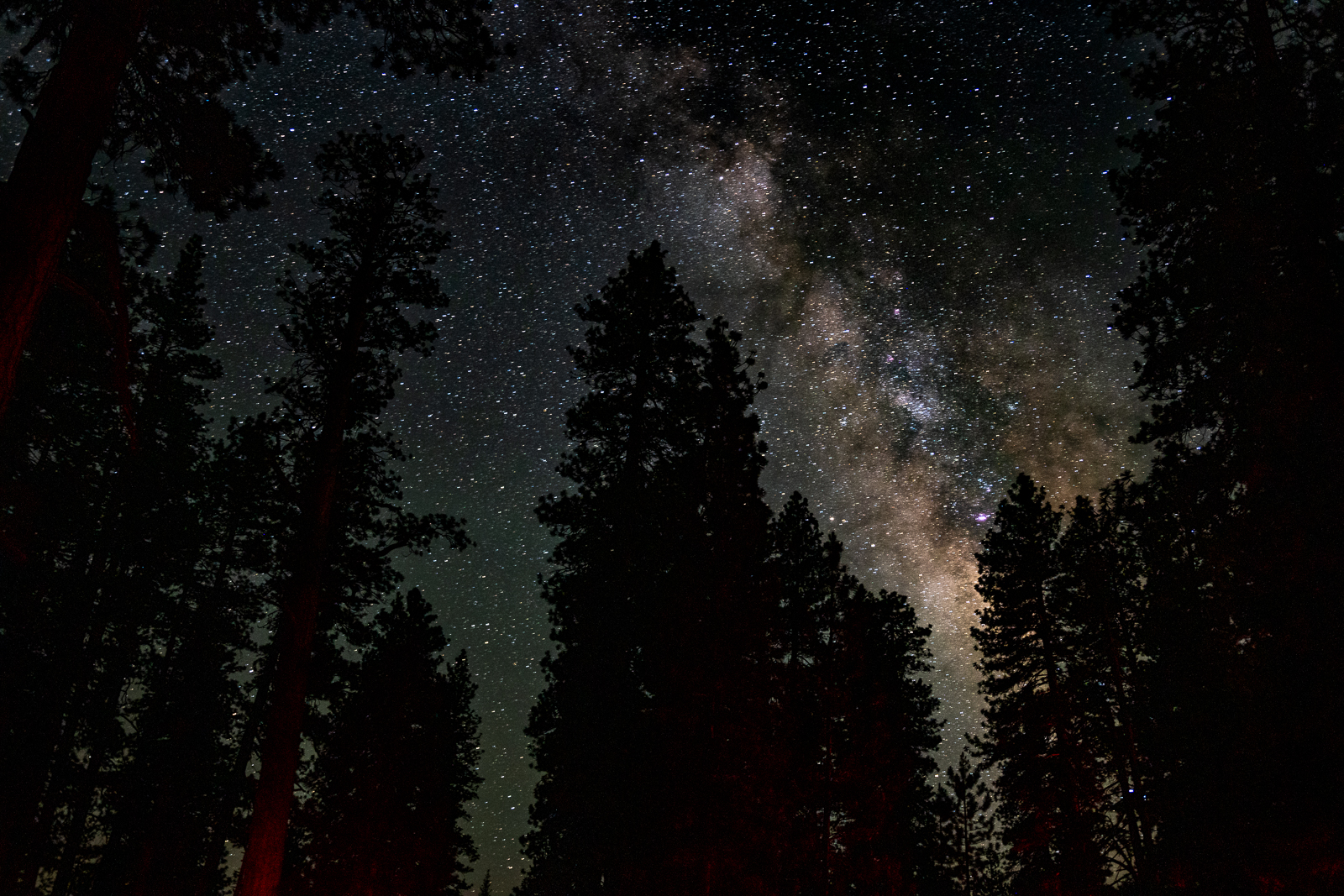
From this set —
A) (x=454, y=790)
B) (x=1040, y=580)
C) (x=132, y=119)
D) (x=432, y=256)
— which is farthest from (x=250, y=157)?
(x=454, y=790)

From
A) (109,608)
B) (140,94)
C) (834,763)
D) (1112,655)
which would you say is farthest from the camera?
(1112,655)

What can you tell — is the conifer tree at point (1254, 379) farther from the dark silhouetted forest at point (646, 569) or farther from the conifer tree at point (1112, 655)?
the conifer tree at point (1112, 655)

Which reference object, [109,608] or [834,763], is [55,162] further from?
[834,763]

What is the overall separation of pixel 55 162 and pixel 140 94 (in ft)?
8.23

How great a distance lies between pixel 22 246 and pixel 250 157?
12.7 ft

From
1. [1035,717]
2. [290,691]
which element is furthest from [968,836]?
[290,691]

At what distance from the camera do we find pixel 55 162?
4.98m

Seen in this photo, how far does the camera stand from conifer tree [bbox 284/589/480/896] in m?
25.6

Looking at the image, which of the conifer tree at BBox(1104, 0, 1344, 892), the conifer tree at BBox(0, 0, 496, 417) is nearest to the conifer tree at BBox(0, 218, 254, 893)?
the conifer tree at BBox(0, 0, 496, 417)

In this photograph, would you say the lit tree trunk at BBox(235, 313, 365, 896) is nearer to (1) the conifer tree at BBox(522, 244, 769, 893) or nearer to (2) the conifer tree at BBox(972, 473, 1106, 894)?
(1) the conifer tree at BBox(522, 244, 769, 893)

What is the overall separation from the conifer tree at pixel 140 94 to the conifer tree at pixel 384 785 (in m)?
19.2

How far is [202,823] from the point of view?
20094 mm

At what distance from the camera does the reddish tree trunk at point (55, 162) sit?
4.64 m

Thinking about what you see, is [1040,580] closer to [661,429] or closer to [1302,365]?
[661,429]
